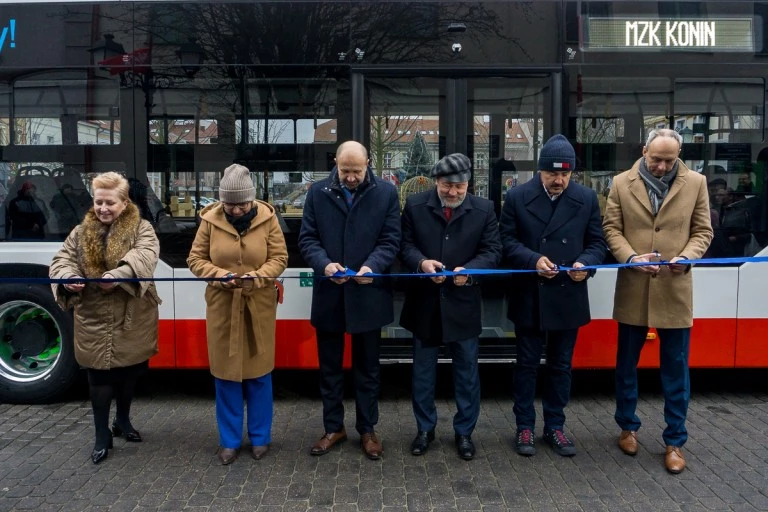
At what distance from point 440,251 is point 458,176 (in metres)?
0.50

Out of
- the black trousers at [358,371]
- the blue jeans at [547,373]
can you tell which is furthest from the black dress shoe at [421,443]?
the blue jeans at [547,373]

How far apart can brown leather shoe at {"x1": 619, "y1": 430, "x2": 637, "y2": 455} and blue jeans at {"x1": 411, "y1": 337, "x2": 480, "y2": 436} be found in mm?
991

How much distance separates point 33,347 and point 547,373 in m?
4.09

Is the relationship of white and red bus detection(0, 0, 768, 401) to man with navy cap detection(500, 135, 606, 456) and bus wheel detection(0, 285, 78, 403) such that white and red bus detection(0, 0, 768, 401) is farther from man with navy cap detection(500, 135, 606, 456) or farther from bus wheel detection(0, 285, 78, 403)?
man with navy cap detection(500, 135, 606, 456)

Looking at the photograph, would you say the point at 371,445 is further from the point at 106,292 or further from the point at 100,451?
the point at 106,292

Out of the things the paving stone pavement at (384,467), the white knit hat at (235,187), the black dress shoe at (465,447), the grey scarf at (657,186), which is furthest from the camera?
the black dress shoe at (465,447)

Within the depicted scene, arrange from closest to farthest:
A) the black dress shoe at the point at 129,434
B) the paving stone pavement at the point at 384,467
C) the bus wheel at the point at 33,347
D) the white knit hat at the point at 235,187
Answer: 1. the paving stone pavement at the point at 384,467
2. the white knit hat at the point at 235,187
3. the black dress shoe at the point at 129,434
4. the bus wheel at the point at 33,347

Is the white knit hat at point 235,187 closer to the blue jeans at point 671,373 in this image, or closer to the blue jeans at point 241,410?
the blue jeans at point 241,410

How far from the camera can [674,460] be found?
4.28 metres

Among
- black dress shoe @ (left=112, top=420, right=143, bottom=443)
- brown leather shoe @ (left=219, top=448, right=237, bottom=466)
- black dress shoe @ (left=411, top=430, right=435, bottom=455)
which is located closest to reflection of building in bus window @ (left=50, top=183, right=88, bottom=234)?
black dress shoe @ (left=112, top=420, right=143, bottom=443)

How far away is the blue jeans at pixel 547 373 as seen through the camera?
4.48 m

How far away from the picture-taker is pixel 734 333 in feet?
17.6

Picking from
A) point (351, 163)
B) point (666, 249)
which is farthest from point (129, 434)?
point (666, 249)

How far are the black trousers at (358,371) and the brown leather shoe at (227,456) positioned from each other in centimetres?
66
